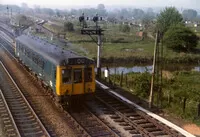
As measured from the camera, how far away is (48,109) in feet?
58.1

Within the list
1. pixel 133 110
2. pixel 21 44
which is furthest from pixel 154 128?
pixel 21 44

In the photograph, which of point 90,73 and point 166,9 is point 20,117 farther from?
point 166,9

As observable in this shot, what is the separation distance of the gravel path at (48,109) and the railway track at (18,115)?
1.91ft

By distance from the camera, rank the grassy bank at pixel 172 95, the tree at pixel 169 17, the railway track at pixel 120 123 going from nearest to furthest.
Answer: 1. the railway track at pixel 120 123
2. the grassy bank at pixel 172 95
3. the tree at pixel 169 17

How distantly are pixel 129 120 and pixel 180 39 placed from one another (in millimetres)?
39517

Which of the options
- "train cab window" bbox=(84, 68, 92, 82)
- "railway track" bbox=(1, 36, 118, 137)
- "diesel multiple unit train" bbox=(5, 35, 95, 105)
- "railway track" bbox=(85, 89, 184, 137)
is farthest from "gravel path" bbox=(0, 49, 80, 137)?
"train cab window" bbox=(84, 68, 92, 82)

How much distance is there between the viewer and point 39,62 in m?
20.8

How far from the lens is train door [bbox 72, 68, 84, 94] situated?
672 inches

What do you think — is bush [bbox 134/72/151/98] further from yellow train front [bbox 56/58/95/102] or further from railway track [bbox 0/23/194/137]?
yellow train front [bbox 56/58/95/102]

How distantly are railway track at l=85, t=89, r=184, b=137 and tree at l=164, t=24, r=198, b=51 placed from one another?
3514 centimetres

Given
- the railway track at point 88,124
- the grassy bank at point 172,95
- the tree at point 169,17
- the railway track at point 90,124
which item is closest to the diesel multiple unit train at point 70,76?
the railway track at point 90,124

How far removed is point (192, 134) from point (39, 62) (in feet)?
35.4

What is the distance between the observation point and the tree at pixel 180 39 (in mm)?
52688

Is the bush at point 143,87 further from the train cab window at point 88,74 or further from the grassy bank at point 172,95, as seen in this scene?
the train cab window at point 88,74
